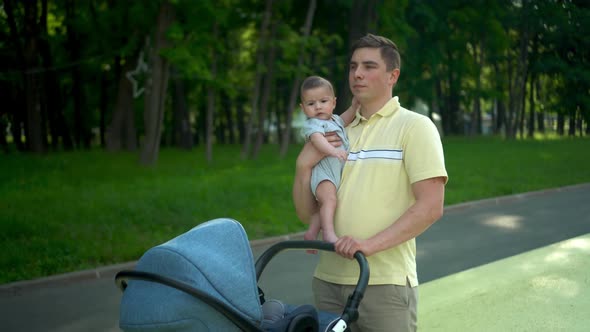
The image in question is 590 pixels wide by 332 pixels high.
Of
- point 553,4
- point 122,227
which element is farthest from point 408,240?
point 122,227

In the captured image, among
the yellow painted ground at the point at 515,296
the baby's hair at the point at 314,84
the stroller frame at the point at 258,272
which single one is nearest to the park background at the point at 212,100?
the yellow painted ground at the point at 515,296

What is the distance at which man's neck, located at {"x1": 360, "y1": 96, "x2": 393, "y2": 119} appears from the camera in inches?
114

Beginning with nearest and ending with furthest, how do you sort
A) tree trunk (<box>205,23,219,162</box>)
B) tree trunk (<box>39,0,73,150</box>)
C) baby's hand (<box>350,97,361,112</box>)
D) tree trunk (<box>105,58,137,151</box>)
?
1. baby's hand (<box>350,97,361,112</box>)
2. tree trunk (<box>205,23,219,162</box>)
3. tree trunk (<box>105,58,137,151</box>)
4. tree trunk (<box>39,0,73,150</box>)

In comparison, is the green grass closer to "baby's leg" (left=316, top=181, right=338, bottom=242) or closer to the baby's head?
the baby's head

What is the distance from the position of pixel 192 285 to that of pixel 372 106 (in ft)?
Answer: 3.96

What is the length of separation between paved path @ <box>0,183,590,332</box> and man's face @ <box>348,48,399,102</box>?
4.04 m

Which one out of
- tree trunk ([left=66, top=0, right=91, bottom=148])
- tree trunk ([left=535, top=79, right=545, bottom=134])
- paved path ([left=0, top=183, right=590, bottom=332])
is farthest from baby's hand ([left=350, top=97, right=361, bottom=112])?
tree trunk ([left=66, top=0, right=91, bottom=148])

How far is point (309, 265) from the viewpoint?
8.41m

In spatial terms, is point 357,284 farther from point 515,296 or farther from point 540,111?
point 540,111

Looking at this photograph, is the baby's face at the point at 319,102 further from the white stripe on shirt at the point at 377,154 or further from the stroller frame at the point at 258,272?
the stroller frame at the point at 258,272

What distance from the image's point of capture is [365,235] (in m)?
2.79

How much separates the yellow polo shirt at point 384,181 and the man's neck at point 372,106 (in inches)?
1.0

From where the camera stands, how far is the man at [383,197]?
267 cm

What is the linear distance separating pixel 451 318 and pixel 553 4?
3.45 meters
